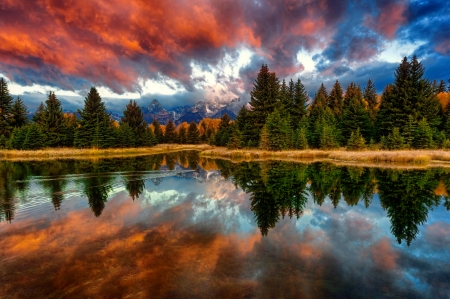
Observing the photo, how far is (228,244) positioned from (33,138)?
2482 inches

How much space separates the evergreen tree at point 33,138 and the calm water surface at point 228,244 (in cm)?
4718

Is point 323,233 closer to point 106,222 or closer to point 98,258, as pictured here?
point 98,258

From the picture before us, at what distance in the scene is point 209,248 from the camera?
8.05m

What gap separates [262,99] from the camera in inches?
2239

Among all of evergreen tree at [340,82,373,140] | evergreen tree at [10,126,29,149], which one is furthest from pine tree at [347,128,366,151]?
evergreen tree at [10,126,29,149]

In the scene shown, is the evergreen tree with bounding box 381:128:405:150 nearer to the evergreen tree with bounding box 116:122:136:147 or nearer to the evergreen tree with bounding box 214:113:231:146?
the evergreen tree with bounding box 214:113:231:146

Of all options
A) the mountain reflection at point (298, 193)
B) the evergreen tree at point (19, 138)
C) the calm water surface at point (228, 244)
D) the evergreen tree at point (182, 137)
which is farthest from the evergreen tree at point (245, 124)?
the evergreen tree at point (182, 137)

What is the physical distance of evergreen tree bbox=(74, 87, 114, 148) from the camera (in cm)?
5922

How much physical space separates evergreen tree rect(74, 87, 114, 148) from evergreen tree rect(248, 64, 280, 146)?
3524cm

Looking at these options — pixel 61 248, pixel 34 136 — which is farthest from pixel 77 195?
pixel 34 136

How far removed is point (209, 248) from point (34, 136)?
207ft

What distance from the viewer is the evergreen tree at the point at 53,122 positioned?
5803cm

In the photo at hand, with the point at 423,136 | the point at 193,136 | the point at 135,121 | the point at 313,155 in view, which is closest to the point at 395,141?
the point at 423,136

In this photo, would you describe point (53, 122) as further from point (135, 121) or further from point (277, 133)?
point (277, 133)
